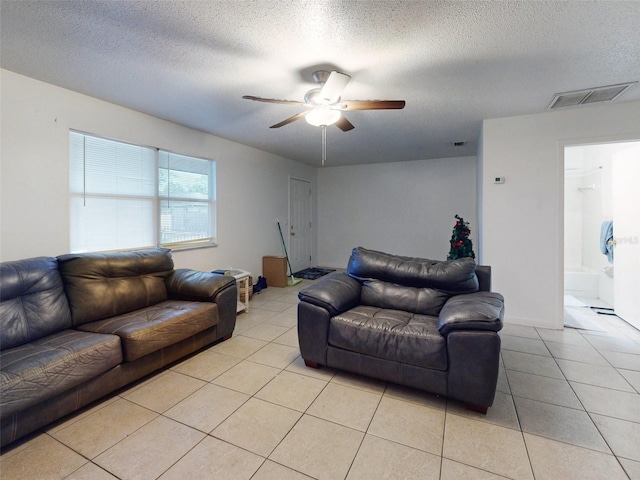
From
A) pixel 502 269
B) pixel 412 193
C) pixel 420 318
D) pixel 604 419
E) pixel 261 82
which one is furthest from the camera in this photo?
pixel 412 193

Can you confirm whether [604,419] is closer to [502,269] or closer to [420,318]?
[420,318]

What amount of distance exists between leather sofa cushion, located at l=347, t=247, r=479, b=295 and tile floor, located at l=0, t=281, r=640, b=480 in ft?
2.65

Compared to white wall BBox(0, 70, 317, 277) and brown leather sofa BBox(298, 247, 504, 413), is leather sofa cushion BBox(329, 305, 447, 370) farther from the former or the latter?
white wall BBox(0, 70, 317, 277)

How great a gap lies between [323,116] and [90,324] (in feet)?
8.32

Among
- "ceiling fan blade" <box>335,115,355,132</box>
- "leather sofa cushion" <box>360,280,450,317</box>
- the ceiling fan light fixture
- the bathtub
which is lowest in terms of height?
the bathtub

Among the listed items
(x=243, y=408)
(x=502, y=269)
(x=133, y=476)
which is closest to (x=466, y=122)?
(x=502, y=269)

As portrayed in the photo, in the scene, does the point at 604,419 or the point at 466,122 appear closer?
the point at 604,419

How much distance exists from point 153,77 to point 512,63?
2873 millimetres

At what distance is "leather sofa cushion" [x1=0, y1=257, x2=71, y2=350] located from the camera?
6.35 feet

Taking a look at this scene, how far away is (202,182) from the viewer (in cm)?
412

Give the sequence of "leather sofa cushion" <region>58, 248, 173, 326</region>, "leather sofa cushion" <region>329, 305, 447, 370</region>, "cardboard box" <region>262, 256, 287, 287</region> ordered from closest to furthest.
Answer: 1. "leather sofa cushion" <region>329, 305, 447, 370</region>
2. "leather sofa cushion" <region>58, 248, 173, 326</region>
3. "cardboard box" <region>262, 256, 287, 287</region>

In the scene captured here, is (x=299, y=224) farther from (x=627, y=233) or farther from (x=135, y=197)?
(x=627, y=233)

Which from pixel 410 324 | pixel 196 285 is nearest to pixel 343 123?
pixel 410 324

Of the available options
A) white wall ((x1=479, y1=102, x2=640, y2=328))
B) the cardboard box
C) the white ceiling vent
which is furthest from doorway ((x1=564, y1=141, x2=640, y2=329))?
the cardboard box
